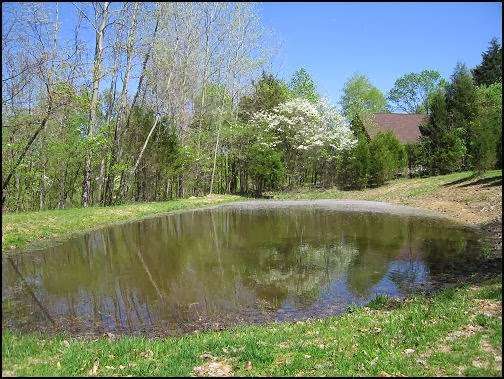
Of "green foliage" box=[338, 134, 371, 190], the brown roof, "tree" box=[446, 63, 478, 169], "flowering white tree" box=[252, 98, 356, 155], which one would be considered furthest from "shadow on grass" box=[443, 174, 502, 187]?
the brown roof

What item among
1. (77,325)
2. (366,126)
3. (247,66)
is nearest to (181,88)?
(247,66)

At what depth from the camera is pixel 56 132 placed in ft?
74.6

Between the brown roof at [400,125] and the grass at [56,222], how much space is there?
30.1m

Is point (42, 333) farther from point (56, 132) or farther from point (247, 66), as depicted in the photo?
point (247, 66)

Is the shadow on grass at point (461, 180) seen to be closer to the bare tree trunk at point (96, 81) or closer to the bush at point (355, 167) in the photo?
the bush at point (355, 167)

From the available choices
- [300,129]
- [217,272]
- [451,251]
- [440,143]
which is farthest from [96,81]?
[440,143]

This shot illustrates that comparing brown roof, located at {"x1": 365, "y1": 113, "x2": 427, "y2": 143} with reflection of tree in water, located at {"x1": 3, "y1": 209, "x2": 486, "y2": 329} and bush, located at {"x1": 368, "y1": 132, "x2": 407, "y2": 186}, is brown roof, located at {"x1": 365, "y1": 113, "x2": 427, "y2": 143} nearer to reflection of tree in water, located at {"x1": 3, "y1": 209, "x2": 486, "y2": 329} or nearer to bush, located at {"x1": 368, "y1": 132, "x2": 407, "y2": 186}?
bush, located at {"x1": 368, "y1": 132, "x2": 407, "y2": 186}

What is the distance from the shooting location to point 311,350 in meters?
5.91

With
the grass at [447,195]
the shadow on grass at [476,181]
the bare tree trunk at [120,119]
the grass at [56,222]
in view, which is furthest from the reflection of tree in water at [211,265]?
the bare tree trunk at [120,119]

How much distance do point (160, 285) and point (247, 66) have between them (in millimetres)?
29501

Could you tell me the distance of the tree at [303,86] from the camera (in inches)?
1872

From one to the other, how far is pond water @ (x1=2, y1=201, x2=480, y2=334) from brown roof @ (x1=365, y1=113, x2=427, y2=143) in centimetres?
2860

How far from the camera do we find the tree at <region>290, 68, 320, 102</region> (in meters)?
47.5

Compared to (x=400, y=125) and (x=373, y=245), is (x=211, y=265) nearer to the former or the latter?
(x=373, y=245)
